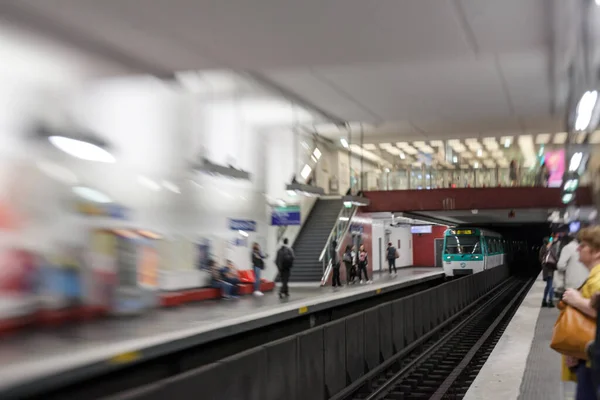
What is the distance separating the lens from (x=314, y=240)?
28.4 metres

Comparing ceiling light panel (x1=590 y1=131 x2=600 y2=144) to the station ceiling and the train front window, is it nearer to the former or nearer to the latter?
the station ceiling

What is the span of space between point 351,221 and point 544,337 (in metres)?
17.2

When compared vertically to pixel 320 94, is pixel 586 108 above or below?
below

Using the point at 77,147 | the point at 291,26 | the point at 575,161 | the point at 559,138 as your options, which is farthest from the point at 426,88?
the point at 559,138

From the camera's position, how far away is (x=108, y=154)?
13.6 meters

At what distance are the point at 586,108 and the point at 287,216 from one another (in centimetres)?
1456

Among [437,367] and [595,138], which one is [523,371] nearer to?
[437,367]

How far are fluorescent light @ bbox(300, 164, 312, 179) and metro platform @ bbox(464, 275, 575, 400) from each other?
48.5ft

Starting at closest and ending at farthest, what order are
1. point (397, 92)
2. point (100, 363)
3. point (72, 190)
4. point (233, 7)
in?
1. point (100, 363)
2. point (233, 7)
3. point (72, 190)
4. point (397, 92)

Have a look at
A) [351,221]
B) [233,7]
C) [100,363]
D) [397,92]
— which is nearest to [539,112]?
[397,92]

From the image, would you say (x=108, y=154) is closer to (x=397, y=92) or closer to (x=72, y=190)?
(x=72, y=190)

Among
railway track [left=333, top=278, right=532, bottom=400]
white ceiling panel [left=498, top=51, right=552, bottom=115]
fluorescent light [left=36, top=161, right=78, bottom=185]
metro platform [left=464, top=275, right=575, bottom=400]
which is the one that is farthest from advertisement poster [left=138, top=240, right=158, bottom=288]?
white ceiling panel [left=498, top=51, right=552, bottom=115]

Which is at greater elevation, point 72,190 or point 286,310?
point 72,190

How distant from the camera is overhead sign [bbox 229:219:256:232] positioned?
20719mm
